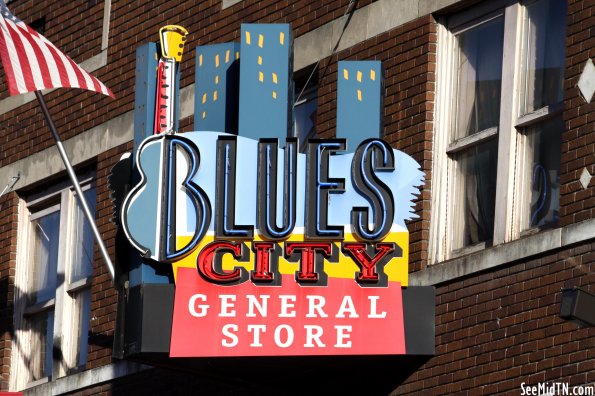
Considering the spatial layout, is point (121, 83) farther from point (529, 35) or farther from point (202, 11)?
point (529, 35)

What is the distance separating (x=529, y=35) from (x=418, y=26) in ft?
4.00

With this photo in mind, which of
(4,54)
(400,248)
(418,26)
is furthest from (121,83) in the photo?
(400,248)

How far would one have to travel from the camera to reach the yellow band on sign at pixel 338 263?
45.5ft

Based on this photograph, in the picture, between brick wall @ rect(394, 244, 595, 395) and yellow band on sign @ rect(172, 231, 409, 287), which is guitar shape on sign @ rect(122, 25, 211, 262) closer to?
yellow band on sign @ rect(172, 231, 409, 287)

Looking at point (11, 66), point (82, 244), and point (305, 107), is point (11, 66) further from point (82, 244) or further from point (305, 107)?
point (82, 244)

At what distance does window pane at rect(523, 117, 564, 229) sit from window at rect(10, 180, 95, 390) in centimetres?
598

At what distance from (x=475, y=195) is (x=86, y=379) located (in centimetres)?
510

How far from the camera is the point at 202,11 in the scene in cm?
1770

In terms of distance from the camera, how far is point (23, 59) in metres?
16.2

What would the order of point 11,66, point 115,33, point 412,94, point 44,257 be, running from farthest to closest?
point 44,257 → point 115,33 → point 11,66 → point 412,94

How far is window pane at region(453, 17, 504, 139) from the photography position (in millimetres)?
14539

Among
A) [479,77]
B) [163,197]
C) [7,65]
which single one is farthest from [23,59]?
[479,77]

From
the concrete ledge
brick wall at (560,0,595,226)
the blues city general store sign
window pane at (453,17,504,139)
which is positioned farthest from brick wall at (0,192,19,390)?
brick wall at (560,0,595,226)

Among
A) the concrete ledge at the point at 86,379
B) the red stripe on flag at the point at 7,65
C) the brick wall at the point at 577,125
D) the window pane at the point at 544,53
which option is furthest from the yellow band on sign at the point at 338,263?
the concrete ledge at the point at 86,379
